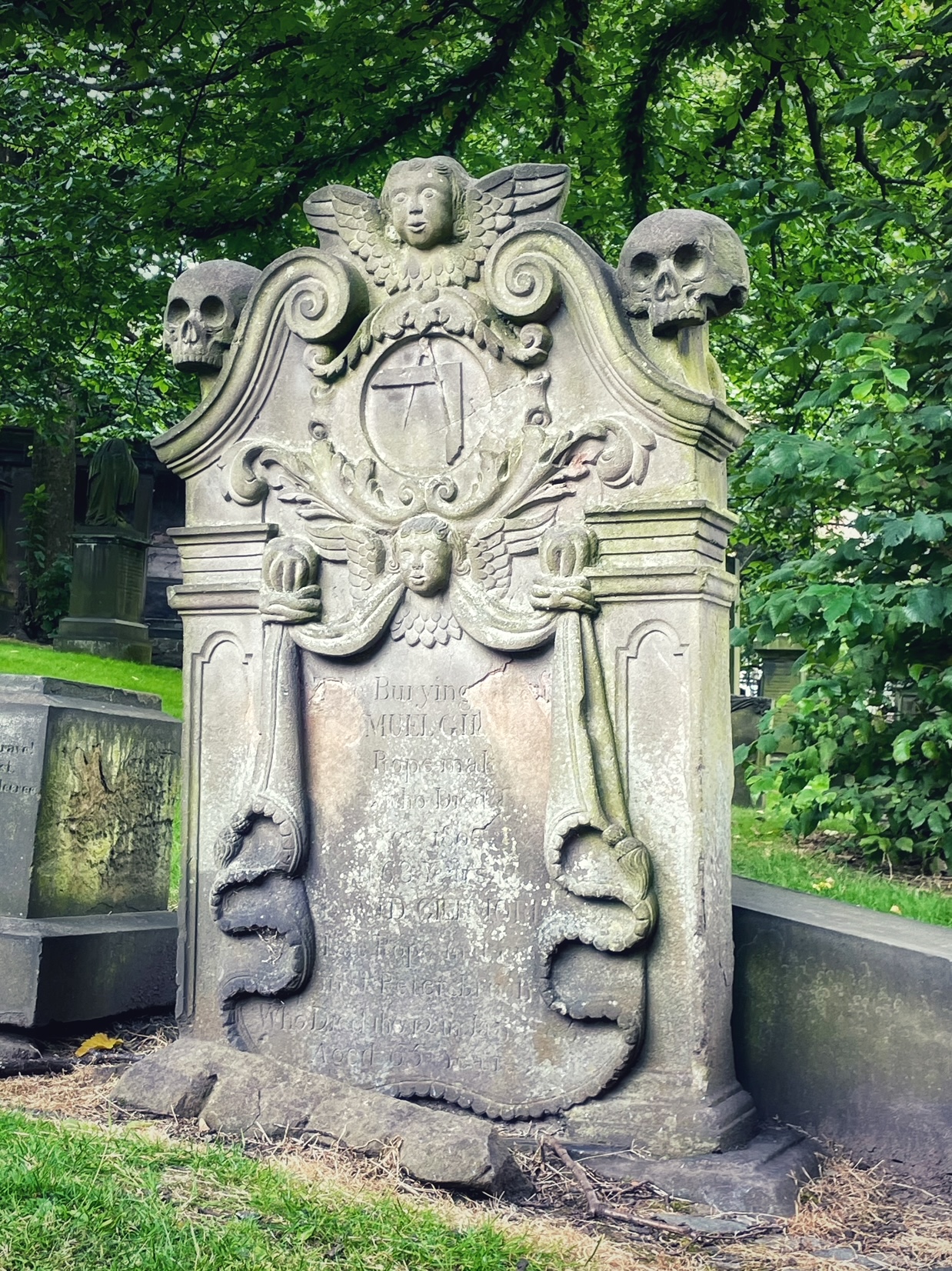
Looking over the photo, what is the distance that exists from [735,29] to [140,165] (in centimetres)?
506

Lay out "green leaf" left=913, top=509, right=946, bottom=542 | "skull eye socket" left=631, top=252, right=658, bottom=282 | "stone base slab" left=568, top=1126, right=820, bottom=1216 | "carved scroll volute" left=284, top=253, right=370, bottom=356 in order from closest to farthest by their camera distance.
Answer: "stone base slab" left=568, top=1126, right=820, bottom=1216, "skull eye socket" left=631, top=252, right=658, bottom=282, "carved scroll volute" left=284, top=253, right=370, bottom=356, "green leaf" left=913, top=509, right=946, bottom=542

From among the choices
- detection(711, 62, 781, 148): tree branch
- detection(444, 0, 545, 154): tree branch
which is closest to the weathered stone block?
detection(444, 0, 545, 154): tree branch

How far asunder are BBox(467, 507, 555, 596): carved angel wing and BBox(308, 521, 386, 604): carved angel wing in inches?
12.9

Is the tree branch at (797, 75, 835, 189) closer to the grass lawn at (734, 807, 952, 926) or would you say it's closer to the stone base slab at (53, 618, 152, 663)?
the grass lawn at (734, 807, 952, 926)

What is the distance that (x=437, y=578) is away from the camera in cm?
419

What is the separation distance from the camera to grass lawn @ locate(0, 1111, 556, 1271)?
277cm

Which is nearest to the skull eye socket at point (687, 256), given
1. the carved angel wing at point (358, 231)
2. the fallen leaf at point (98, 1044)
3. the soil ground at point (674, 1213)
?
the carved angel wing at point (358, 231)

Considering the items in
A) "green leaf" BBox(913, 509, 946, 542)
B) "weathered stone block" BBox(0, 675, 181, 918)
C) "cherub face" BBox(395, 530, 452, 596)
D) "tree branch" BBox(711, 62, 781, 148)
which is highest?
"tree branch" BBox(711, 62, 781, 148)

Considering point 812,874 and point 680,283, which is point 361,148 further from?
point 680,283

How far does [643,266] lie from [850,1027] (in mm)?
2370

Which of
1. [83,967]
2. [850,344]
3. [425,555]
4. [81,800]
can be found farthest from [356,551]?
[850,344]

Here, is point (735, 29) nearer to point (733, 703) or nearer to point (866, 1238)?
point (733, 703)

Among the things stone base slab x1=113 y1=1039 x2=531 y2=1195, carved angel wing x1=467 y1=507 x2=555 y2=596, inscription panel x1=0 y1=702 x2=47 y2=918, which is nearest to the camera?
stone base slab x1=113 y1=1039 x2=531 y2=1195

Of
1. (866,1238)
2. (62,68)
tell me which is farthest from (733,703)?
(866,1238)
